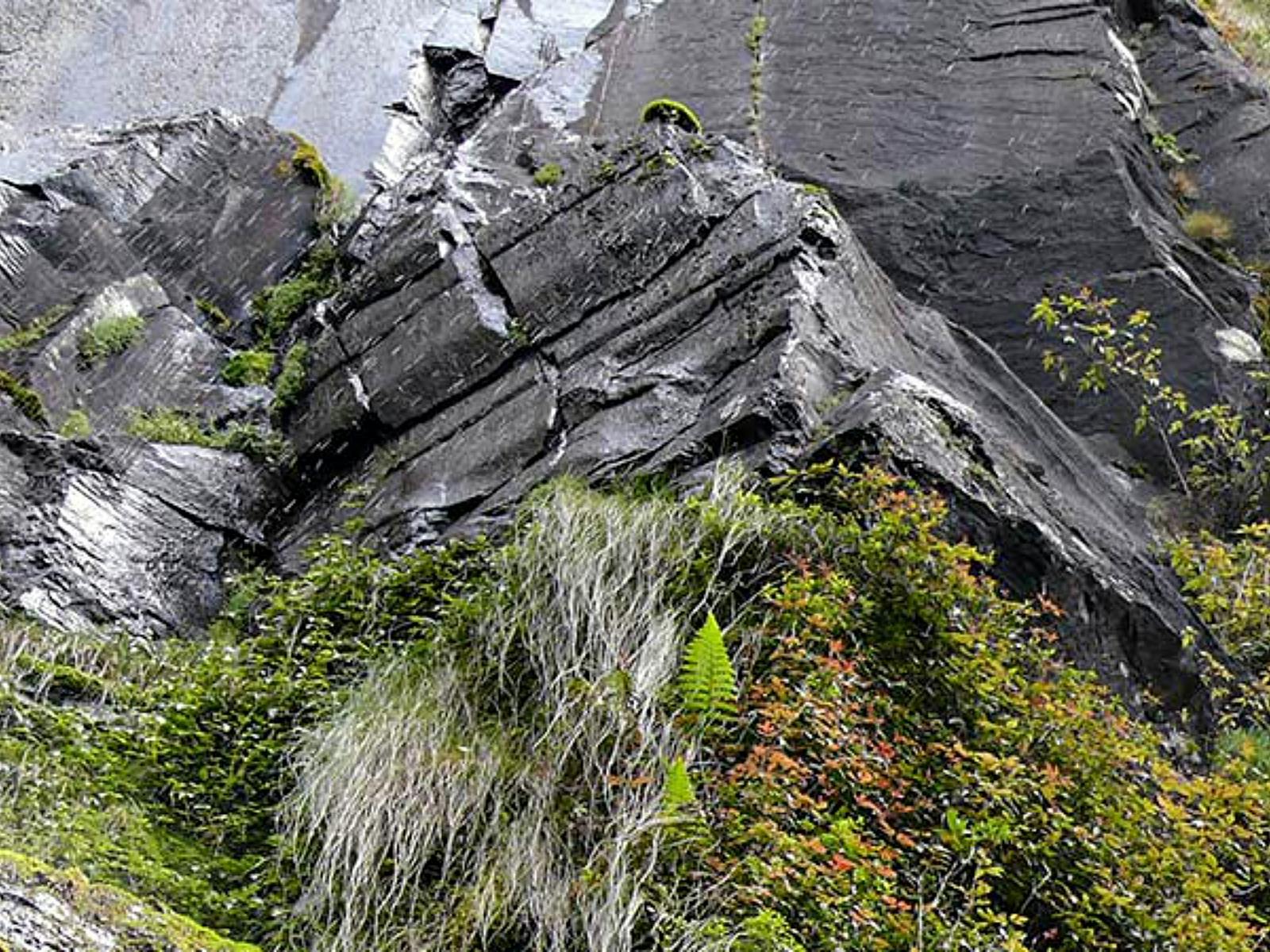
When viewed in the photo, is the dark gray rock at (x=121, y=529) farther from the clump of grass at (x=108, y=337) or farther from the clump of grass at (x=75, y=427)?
the clump of grass at (x=108, y=337)

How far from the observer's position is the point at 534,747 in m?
5.25

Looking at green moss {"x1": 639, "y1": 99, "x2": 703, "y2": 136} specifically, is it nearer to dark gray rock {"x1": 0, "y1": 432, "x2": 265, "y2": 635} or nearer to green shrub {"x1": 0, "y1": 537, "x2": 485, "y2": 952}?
dark gray rock {"x1": 0, "y1": 432, "x2": 265, "y2": 635}

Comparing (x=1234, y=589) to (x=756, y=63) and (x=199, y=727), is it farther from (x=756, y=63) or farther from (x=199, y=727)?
(x=756, y=63)

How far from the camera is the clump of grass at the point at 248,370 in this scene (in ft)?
30.3

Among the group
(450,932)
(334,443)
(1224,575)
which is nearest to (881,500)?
(450,932)

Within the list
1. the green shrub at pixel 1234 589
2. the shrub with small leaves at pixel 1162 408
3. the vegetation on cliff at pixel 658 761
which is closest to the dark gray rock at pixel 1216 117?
the shrub with small leaves at pixel 1162 408

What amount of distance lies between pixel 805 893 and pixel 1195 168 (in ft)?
28.0

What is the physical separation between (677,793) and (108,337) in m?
5.74

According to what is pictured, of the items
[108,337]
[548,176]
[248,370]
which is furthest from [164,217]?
[548,176]

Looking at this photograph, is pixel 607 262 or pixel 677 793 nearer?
pixel 677 793

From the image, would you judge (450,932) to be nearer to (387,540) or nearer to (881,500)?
(881,500)

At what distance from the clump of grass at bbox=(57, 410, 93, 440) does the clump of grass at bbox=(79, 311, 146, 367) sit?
0.51 m

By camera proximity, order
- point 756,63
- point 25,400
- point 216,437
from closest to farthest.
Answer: point 25,400, point 216,437, point 756,63

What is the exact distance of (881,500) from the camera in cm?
596
